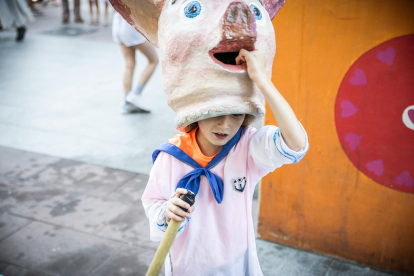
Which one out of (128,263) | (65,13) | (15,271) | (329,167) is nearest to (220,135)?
(329,167)

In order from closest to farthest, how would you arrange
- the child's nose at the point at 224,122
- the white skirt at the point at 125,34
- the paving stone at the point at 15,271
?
1. the child's nose at the point at 224,122
2. the paving stone at the point at 15,271
3. the white skirt at the point at 125,34

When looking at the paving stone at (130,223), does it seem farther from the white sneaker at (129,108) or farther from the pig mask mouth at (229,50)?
the pig mask mouth at (229,50)

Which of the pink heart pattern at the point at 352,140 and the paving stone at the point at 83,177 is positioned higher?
the pink heart pattern at the point at 352,140

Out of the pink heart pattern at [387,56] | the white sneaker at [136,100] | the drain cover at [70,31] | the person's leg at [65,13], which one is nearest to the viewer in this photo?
the pink heart pattern at [387,56]

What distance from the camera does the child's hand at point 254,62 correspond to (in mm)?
1450

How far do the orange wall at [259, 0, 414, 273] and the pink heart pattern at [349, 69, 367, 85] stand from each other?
0.08 m

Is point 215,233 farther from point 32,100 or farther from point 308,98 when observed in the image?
point 32,100

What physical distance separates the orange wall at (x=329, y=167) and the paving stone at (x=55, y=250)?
1504 mm

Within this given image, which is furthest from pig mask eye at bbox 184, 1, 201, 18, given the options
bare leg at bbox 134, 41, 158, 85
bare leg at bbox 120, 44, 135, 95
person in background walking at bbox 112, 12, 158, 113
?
bare leg at bbox 120, 44, 135, 95

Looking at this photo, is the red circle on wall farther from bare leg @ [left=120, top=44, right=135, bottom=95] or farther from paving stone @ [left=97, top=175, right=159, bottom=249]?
bare leg @ [left=120, top=44, right=135, bottom=95]

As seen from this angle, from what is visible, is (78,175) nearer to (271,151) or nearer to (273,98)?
(271,151)

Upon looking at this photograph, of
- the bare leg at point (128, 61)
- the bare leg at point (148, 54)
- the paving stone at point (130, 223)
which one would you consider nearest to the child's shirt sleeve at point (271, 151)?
the paving stone at point (130, 223)

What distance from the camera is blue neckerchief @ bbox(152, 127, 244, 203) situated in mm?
1772

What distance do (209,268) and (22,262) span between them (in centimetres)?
227
